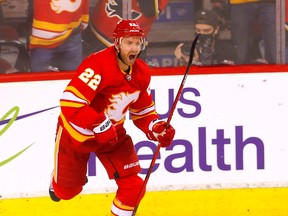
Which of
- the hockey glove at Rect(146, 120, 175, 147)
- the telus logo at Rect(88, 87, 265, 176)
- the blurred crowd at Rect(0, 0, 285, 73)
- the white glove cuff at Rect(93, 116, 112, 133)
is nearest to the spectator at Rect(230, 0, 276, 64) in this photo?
the blurred crowd at Rect(0, 0, 285, 73)

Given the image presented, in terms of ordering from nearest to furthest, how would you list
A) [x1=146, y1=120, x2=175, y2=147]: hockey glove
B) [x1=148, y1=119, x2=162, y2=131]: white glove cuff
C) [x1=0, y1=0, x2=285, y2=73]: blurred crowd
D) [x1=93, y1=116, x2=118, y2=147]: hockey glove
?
[x1=93, y1=116, x2=118, y2=147]: hockey glove, [x1=146, y1=120, x2=175, y2=147]: hockey glove, [x1=148, y1=119, x2=162, y2=131]: white glove cuff, [x1=0, y1=0, x2=285, y2=73]: blurred crowd

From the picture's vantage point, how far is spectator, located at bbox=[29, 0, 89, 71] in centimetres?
653

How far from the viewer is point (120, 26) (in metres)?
5.62

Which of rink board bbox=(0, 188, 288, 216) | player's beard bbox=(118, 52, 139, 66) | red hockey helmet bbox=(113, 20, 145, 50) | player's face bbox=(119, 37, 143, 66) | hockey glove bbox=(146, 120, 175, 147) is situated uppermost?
red hockey helmet bbox=(113, 20, 145, 50)

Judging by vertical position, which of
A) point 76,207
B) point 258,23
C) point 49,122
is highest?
point 258,23

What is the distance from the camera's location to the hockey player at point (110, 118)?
554 centimetres

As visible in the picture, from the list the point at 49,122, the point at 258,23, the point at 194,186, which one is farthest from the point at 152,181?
the point at 258,23

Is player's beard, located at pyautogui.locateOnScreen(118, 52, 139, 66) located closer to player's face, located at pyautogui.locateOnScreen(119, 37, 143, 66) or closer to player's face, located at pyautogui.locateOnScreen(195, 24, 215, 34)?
player's face, located at pyautogui.locateOnScreen(119, 37, 143, 66)

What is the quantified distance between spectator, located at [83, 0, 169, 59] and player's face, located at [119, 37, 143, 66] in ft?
3.41

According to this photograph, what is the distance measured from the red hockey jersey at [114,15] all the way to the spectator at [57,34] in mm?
85

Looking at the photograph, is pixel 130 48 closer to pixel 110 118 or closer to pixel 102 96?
pixel 102 96

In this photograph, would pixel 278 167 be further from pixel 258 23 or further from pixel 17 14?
pixel 17 14

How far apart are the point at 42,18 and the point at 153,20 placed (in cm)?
66

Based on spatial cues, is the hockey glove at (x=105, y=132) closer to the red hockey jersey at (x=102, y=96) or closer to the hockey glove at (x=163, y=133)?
the red hockey jersey at (x=102, y=96)
